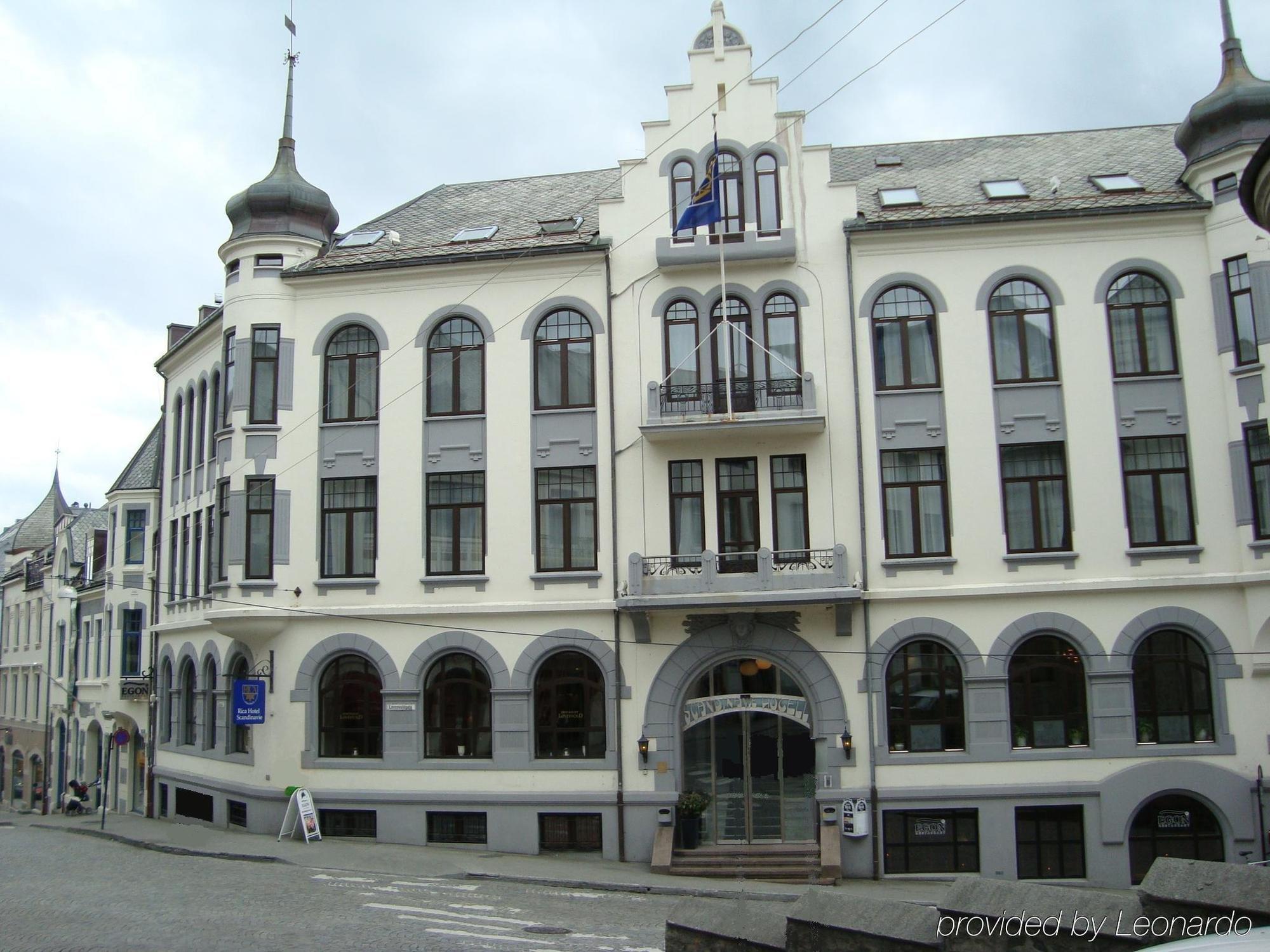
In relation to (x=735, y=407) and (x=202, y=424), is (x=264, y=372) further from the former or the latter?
(x=735, y=407)

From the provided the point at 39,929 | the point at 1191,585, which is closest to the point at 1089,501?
the point at 1191,585

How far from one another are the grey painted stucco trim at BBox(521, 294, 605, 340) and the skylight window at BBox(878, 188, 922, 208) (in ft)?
22.5

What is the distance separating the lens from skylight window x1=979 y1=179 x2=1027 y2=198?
25375 millimetres

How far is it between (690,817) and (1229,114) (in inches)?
708

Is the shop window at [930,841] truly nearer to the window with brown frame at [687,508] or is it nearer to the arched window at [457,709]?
the window with brown frame at [687,508]

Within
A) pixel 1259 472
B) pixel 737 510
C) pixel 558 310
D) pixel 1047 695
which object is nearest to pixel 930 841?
pixel 1047 695

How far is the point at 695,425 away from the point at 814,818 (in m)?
8.27

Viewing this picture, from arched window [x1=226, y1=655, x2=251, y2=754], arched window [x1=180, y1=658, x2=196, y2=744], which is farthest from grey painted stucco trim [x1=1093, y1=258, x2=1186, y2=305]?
arched window [x1=180, y1=658, x2=196, y2=744]

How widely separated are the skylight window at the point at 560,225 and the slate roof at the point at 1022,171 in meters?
6.17

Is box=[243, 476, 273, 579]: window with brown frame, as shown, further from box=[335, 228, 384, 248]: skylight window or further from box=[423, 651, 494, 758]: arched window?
box=[335, 228, 384, 248]: skylight window

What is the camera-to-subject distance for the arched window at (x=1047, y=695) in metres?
22.9

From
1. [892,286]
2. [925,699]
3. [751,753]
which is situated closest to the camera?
[925,699]

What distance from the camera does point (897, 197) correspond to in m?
25.9

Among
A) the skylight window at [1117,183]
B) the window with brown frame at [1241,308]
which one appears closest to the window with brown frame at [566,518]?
the skylight window at [1117,183]
